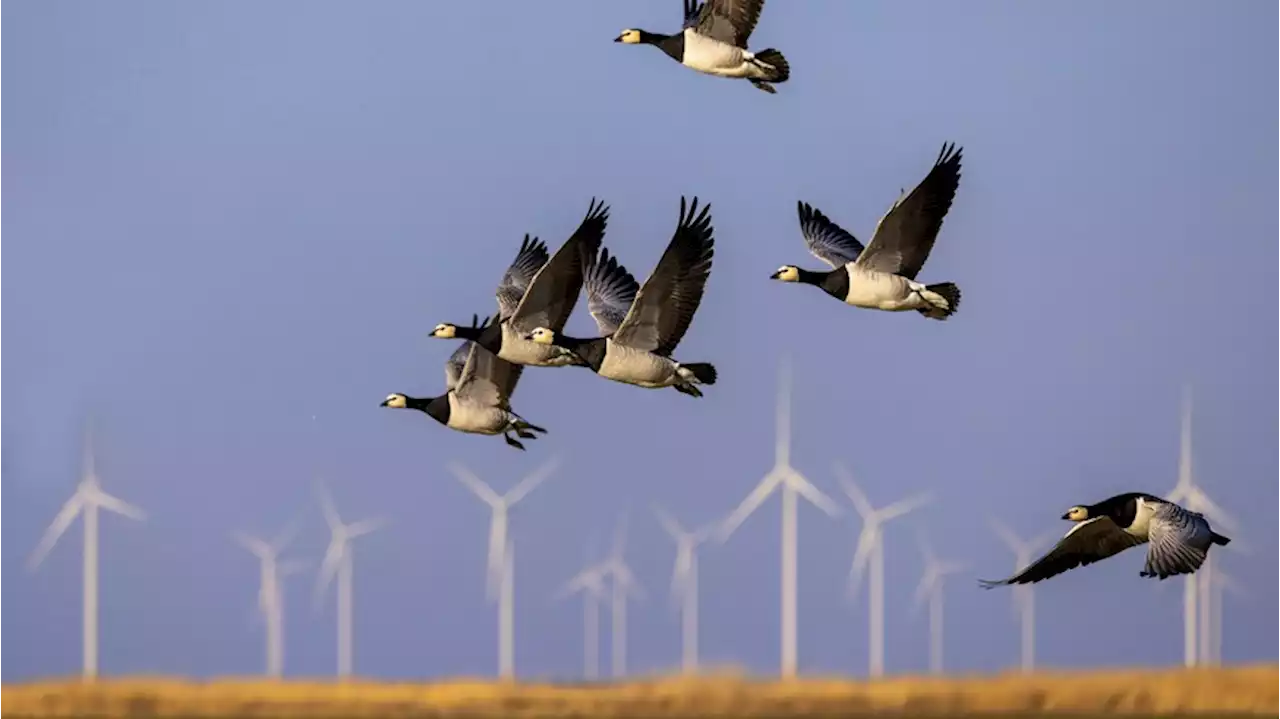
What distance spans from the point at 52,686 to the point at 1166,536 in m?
25.1

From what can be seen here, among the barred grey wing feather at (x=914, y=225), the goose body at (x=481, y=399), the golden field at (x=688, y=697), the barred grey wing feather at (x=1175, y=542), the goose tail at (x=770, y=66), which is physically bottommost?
the golden field at (x=688, y=697)

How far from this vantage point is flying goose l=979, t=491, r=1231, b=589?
3325cm

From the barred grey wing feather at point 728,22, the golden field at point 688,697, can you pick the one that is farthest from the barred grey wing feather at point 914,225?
the golden field at point 688,697

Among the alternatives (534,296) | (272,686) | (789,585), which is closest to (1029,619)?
(789,585)

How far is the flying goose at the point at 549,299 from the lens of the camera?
3825cm

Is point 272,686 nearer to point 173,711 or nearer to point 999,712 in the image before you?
point 173,711

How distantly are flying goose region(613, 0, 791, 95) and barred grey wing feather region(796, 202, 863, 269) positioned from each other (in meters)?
2.84

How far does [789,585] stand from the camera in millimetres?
64625

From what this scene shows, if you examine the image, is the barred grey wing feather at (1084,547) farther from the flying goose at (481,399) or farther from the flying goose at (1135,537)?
the flying goose at (481,399)

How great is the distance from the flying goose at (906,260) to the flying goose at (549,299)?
2.92 metres

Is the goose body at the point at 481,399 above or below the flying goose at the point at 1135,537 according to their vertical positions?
above

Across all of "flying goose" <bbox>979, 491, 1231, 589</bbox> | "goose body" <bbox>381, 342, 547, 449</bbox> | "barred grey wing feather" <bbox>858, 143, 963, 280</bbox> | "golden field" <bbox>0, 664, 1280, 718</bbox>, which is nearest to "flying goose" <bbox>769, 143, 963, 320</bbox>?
Result: "barred grey wing feather" <bbox>858, 143, 963, 280</bbox>

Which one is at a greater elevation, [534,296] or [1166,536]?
[534,296]

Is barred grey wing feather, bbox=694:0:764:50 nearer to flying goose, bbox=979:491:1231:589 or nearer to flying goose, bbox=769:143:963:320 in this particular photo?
flying goose, bbox=769:143:963:320
